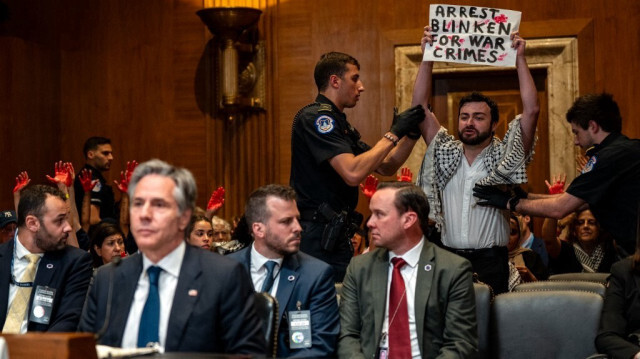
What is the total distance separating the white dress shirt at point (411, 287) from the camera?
399cm

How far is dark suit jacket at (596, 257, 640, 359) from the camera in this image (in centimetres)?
395

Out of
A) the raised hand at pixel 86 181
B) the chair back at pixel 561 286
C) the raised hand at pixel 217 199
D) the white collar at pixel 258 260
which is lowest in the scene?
the chair back at pixel 561 286

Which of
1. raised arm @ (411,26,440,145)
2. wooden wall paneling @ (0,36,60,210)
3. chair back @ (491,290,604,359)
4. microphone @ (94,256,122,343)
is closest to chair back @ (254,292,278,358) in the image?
microphone @ (94,256,122,343)

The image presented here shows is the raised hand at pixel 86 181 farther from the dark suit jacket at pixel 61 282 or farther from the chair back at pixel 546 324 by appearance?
the chair back at pixel 546 324

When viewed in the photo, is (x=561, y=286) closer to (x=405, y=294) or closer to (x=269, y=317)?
(x=405, y=294)

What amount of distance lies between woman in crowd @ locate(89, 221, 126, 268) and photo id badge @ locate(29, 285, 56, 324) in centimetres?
133

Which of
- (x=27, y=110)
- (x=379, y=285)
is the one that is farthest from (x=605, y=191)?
(x=27, y=110)

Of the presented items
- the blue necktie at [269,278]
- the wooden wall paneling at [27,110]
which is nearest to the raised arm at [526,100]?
the blue necktie at [269,278]

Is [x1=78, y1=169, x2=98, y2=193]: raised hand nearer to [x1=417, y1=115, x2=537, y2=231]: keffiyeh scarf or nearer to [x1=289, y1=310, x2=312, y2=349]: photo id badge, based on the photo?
[x1=417, y1=115, x2=537, y2=231]: keffiyeh scarf

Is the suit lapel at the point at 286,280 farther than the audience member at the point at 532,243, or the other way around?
the audience member at the point at 532,243

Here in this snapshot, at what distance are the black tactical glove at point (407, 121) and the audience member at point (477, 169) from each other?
101 millimetres

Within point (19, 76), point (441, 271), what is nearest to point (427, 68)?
point (441, 271)

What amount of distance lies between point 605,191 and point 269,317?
A: 83.1 inches

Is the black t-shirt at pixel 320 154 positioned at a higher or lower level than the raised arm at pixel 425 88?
lower
